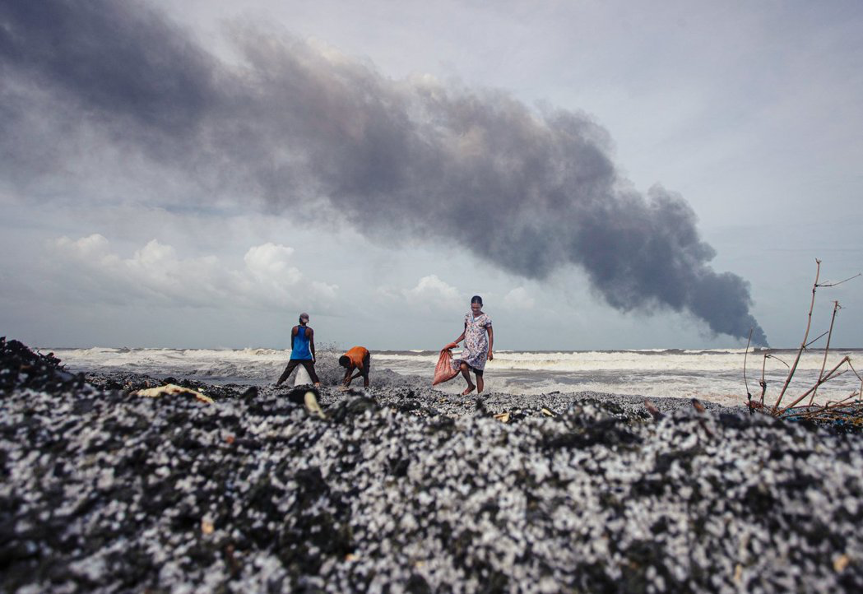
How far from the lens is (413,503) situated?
7.36 feet

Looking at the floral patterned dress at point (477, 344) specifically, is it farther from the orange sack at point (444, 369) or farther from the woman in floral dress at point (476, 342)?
the orange sack at point (444, 369)

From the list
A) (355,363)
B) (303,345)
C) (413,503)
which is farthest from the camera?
(355,363)

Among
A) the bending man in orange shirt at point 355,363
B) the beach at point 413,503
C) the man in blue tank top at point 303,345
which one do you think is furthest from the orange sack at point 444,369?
the beach at point 413,503

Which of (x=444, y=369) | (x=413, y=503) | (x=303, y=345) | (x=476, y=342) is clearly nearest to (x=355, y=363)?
(x=303, y=345)

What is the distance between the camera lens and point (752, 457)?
2.15 metres

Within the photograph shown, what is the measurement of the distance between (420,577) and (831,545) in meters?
1.56

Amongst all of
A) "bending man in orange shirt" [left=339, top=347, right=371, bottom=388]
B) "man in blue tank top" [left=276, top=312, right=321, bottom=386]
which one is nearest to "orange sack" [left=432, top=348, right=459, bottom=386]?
"bending man in orange shirt" [left=339, top=347, right=371, bottom=388]

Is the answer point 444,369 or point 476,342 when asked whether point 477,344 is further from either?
point 444,369

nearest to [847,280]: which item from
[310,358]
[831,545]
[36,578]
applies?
[831,545]

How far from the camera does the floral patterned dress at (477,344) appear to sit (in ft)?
30.2

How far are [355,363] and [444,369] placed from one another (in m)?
1.83

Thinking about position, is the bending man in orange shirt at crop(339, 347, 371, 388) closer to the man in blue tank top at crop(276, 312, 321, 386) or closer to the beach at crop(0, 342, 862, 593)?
the man in blue tank top at crop(276, 312, 321, 386)

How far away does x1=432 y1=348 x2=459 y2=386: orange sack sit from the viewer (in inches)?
377

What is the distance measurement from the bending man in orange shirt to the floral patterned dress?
217 centimetres
